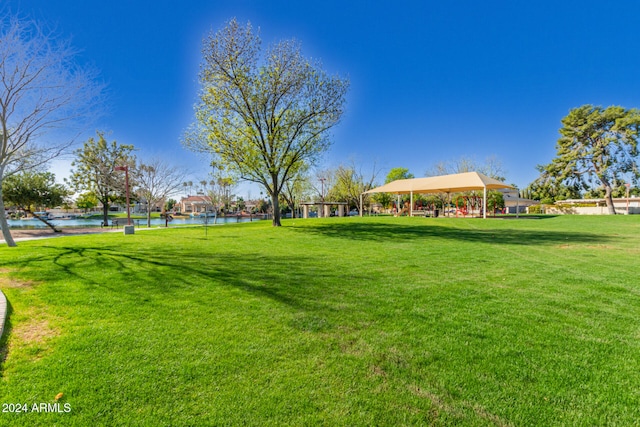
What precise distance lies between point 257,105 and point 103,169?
20.6m

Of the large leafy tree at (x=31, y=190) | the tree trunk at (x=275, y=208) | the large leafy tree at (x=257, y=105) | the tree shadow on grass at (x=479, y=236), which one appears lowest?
the tree shadow on grass at (x=479, y=236)

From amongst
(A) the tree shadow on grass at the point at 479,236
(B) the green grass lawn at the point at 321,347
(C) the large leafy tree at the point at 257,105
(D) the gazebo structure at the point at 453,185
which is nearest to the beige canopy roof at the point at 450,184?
(D) the gazebo structure at the point at 453,185

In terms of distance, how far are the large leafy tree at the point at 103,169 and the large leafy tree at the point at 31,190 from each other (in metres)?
3.46

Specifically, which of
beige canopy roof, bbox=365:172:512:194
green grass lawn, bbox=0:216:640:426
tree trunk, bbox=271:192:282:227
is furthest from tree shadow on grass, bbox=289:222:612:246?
beige canopy roof, bbox=365:172:512:194

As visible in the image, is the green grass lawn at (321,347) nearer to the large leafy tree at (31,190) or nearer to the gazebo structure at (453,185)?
the gazebo structure at (453,185)

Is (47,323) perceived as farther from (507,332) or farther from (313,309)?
(507,332)

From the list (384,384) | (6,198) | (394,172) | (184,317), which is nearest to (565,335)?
(384,384)

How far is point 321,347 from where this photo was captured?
3074 mm

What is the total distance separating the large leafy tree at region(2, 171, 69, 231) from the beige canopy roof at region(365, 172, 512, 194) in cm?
2892

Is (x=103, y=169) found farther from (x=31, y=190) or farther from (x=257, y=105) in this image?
(x=257, y=105)

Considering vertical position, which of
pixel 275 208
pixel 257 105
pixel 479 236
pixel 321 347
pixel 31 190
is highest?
pixel 257 105

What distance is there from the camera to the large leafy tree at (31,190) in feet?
72.6

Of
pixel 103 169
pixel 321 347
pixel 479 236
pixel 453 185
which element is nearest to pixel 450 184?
pixel 453 185

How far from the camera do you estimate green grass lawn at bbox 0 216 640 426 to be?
86.8 inches
